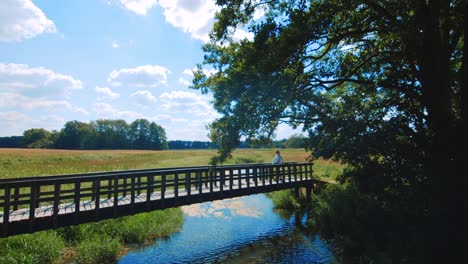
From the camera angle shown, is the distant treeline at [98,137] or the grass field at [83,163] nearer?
the grass field at [83,163]

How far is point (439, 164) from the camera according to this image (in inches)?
335

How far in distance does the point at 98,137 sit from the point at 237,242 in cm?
10108

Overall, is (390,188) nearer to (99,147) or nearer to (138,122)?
→ (99,147)

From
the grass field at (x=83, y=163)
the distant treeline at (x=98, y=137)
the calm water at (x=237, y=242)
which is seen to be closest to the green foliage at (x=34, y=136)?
the distant treeline at (x=98, y=137)

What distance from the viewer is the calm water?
1097 cm

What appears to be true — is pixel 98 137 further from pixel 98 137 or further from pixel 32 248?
pixel 32 248

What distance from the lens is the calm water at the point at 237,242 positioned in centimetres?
1097

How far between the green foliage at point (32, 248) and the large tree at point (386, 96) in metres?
7.20

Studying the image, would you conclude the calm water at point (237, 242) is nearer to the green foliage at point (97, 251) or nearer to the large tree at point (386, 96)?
the green foliage at point (97, 251)

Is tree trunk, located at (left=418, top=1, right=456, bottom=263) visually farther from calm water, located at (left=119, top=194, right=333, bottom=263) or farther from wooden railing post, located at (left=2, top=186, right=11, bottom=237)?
wooden railing post, located at (left=2, top=186, right=11, bottom=237)

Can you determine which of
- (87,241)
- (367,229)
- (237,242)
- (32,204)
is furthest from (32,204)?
(367,229)

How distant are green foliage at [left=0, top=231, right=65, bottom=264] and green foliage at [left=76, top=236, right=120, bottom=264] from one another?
0.79 metres

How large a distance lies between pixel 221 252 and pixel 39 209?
23.3 ft

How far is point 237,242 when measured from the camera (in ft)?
42.1
